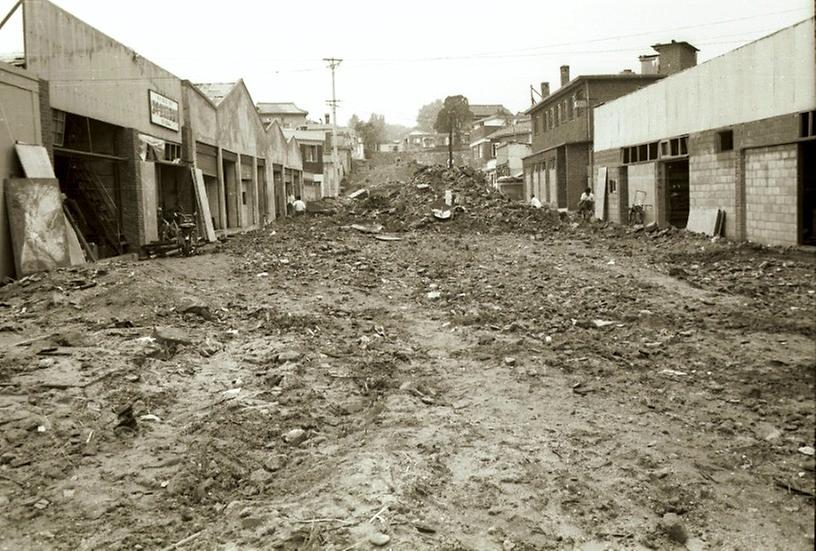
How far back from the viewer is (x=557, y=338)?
911 centimetres

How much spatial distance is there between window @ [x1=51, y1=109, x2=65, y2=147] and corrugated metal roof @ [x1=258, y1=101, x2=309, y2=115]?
181 feet

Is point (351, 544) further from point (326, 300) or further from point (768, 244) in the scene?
point (768, 244)

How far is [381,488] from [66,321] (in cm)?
673

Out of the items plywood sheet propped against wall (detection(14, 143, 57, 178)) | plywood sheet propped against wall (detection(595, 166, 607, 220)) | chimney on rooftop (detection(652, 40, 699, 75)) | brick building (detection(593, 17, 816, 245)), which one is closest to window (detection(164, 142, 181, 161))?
plywood sheet propped against wall (detection(14, 143, 57, 178))

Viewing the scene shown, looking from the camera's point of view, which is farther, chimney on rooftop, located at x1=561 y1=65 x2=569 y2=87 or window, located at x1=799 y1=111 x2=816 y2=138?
chimney on rooftop, located at x1=561 y1=65 x2=569 y2=87

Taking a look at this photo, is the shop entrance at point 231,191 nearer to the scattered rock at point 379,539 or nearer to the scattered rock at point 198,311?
the scattered rock at point 198,311

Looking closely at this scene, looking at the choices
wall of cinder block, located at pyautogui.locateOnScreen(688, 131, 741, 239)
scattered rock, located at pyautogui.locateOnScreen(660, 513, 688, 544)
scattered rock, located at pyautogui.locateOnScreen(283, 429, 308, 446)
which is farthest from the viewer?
wall of cinder block, located at pyautogui.locateOnScreen(688, 131, 741, 239)

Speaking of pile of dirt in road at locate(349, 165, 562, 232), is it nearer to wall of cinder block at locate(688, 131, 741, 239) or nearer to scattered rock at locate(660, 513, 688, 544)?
wall of cinder block at locate(688, 131, 741, 239)

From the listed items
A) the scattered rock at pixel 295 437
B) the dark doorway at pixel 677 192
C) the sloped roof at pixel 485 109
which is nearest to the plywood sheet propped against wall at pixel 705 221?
the dark doorway at pixel 677 192

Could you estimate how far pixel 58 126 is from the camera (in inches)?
586

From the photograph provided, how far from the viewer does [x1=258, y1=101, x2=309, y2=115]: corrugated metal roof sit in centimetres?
6919

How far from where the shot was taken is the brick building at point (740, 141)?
1593 cm

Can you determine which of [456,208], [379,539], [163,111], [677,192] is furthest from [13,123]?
[677,192]

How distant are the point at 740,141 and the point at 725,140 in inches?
46.2
